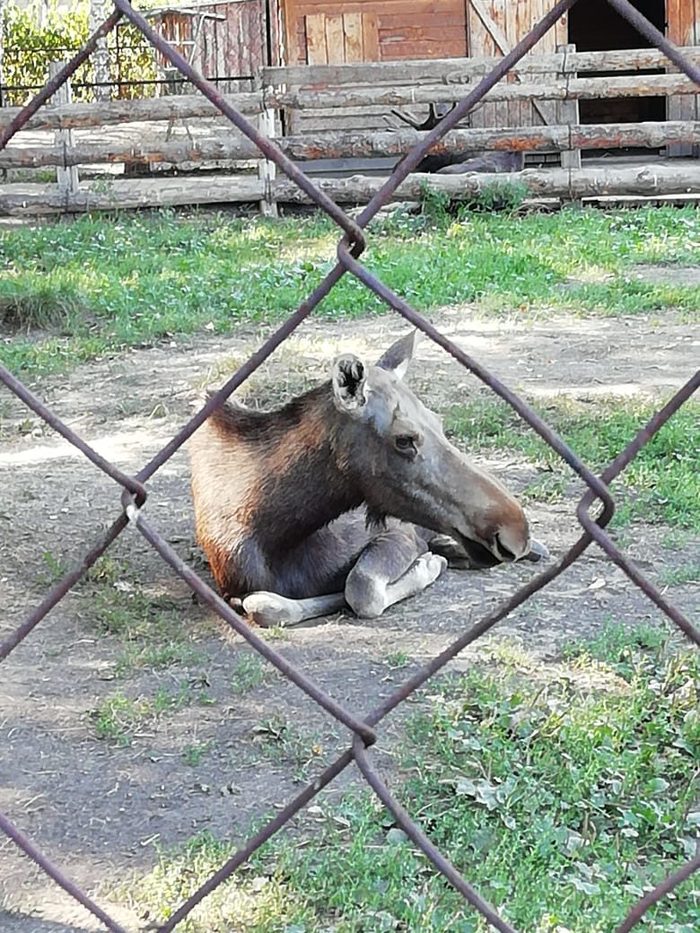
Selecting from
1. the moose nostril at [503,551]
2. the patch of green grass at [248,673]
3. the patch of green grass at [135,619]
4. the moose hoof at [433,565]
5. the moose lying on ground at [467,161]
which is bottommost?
the patch of green grass at [248,673]

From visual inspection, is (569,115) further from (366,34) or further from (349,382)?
(349,382)

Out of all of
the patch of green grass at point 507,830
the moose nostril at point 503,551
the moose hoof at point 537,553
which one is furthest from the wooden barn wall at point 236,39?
the patch of green grass at point 507,830

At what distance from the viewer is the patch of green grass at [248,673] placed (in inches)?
164

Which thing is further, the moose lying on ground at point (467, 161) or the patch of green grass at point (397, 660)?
the moose lying on ground at point (467, 161)

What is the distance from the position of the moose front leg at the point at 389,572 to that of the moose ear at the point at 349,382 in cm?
64

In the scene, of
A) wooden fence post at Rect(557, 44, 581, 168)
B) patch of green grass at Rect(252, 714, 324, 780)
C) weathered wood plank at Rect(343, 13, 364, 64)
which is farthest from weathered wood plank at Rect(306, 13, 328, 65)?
patch of green grass at Rect(252, 714, 324, 780)

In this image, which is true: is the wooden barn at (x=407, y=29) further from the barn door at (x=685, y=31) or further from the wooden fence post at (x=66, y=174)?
the wooden fence post at (x=66, y=174)

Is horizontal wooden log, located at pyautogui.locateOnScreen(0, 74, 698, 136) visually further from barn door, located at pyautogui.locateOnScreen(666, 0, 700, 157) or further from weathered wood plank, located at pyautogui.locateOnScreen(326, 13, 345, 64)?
barn door, located at pyautogui.locateOnScreen(666, 0, 700, 157)

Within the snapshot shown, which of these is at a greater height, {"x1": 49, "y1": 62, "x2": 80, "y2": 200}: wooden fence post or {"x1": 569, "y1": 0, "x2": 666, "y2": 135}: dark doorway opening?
{"x1": 569, "y1": 0, "x2": 666, "y2": 135}: dark doorway opening

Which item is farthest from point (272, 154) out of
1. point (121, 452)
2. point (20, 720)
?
point (121, 452)

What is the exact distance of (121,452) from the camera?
6719 millimetres

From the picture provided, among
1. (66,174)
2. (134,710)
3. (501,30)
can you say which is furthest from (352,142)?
(134,710)

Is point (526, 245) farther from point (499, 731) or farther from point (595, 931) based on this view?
point (595, 931)

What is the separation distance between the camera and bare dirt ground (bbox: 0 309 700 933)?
134 inches
